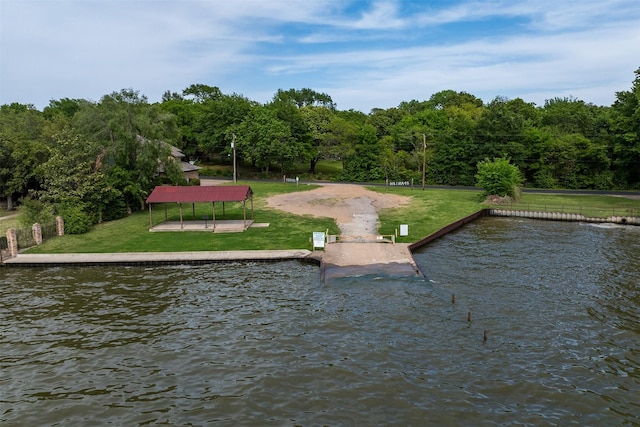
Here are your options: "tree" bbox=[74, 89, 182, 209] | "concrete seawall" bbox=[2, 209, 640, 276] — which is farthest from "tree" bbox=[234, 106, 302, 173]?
"concrete seawall" bbox=[2, 209, 640, 276]

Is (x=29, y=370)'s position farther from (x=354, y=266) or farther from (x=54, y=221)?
(x=54, y=221)

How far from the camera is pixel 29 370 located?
18.3 metres

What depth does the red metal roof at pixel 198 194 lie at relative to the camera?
4025 centimetres

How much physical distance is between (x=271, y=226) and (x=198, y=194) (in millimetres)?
7048

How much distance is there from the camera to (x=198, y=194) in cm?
4075

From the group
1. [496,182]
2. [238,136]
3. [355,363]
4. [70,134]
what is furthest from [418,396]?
[238,136]

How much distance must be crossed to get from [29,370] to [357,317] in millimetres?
14065

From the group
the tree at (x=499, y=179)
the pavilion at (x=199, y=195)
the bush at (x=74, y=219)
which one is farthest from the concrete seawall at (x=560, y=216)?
the bush at (x=74, y=219)

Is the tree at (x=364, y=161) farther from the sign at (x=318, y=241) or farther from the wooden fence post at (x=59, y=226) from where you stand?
the wooden fence post at (x=59, y=226)

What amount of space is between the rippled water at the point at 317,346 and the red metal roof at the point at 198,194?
33.1 feet

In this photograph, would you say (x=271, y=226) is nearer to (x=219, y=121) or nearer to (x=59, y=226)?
Result: (x=59, y=226)

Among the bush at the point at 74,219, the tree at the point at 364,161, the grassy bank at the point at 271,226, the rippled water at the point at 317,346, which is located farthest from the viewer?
the tree at the point at 364,161

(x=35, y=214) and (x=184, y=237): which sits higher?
(x=35, y=214)

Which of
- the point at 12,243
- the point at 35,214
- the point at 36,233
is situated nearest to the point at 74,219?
the point at 35,214
